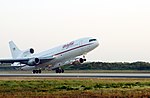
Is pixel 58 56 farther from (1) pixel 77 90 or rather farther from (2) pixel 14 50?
(1) pixel 77 90

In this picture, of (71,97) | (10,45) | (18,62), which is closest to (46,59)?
(18,62)

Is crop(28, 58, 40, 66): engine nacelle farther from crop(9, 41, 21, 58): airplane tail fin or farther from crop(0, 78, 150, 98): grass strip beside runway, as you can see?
crop(0, 78, 150, 98): grass strip beside runway

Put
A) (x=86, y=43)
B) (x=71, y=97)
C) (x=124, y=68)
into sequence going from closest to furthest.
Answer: (x=71, y=97) < (x=86, y=43) < (x=124, y=68)

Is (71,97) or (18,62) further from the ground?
(18,62)

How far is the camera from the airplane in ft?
286

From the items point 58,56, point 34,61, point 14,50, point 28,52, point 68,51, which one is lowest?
point 34,61

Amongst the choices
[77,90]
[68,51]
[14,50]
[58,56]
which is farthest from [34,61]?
[77,90]

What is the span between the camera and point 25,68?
99.8m

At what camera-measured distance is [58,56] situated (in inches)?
3597

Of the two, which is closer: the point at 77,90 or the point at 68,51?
the point at 77,90

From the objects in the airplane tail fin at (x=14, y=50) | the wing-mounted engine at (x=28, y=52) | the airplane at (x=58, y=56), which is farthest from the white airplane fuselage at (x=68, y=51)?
the airplane tail fin at (x=14, y=50)

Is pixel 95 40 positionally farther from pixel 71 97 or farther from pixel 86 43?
pixel 71 97

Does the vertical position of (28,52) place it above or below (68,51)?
above

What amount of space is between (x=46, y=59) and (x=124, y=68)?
3926 centimetres
